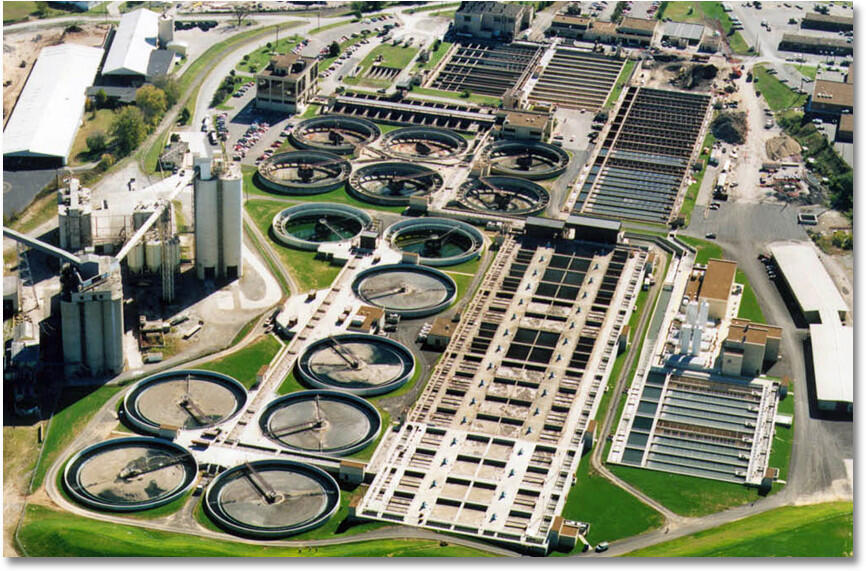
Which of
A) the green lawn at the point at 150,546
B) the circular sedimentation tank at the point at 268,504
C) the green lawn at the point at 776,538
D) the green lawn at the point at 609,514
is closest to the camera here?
the green lawn at the point at 150,546

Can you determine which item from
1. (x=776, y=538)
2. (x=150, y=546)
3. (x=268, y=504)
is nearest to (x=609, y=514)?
(x=776, y=538)

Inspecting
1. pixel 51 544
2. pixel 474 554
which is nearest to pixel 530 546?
pixel 474 554

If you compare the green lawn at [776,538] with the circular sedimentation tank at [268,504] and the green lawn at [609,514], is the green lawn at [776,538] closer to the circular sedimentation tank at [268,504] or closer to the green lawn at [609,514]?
the green lawn at [609,514]

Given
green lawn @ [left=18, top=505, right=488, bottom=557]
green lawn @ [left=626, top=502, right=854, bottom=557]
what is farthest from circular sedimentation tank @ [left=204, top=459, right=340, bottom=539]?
green lawn @ [left=626, top=502, right=854, bottom=557]

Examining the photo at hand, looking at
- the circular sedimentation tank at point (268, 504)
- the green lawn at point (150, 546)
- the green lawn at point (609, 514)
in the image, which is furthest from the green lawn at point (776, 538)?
the circular sedimentation tank at point (268, 504)

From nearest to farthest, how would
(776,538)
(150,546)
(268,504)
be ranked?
(150,546) → (776,538) → (268,504)

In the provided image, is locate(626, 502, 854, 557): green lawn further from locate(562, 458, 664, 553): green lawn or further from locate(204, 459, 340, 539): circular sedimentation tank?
locate(204, 459, 340, 539): circular sedimentation tank

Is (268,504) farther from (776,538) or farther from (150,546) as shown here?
(776,538)
